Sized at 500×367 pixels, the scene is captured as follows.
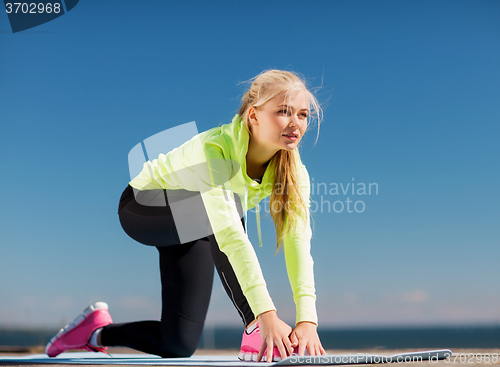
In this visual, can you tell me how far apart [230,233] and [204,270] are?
2.10ft

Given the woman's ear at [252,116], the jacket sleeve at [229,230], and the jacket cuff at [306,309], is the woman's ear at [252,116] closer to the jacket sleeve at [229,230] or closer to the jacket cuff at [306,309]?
the jacket sleeve at [229,230]

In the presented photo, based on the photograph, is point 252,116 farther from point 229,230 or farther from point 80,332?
point 80,332

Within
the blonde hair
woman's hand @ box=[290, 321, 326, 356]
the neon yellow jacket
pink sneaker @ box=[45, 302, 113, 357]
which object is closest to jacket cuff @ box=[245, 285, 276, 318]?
the neon yellow jacket

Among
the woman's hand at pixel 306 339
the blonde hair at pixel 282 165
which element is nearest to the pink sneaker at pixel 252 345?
the woman's hand at pixel 306 339

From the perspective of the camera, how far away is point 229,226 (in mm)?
1371

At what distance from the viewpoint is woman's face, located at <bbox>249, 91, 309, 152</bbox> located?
5.09 ft

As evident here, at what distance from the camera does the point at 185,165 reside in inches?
67.8

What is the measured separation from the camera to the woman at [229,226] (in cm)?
134

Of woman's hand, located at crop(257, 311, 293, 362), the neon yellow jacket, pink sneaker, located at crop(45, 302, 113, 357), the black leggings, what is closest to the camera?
woman's hand, located at crop(257, 311, 293, 362)

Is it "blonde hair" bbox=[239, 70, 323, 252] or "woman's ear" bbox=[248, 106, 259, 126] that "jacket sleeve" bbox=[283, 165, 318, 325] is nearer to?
"blonde hair" bbox=[239, 70, 323, 252]

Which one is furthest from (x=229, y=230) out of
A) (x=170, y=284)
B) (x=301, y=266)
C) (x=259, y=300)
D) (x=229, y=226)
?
(x=170, y=284)

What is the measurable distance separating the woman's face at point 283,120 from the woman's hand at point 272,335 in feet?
2.18

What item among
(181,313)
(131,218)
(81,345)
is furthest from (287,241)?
(81,345)

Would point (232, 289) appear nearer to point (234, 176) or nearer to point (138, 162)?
point (234, 176)
